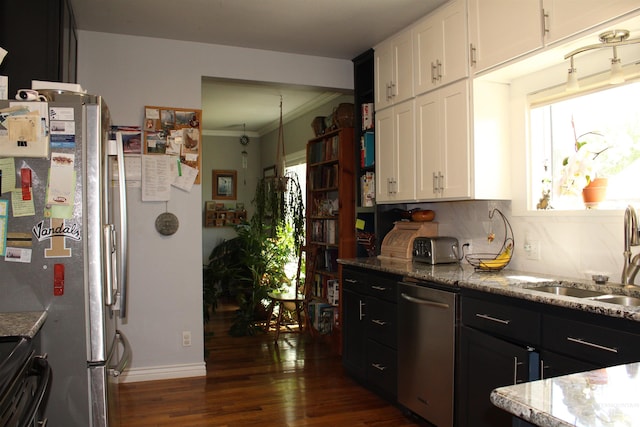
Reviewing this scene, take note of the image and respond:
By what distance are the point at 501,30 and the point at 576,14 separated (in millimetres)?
500

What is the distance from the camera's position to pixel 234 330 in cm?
535

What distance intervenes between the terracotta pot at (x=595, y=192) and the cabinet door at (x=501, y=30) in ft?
2.47

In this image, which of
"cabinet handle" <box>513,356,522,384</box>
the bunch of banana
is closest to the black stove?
"cabinet handle" <box>513,356,522,384</box>

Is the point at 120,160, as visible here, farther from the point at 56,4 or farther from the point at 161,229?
the point at 161,229

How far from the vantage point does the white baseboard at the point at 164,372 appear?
3900mm

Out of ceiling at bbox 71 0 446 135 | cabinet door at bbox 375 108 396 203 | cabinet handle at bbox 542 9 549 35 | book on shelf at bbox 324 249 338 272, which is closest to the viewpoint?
cabinet handle at bbox 542 9 549 35

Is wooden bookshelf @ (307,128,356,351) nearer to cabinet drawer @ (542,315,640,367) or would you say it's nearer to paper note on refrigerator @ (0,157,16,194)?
cabinet drawer @ (542,315,640,367)

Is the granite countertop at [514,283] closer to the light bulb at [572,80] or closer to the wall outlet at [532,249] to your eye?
the wall outlet at [532,249]

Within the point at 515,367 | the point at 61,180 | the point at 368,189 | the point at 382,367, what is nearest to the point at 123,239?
the point at 61,180

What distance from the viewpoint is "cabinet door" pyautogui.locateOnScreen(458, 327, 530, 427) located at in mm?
2279

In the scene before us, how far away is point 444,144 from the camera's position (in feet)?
10.8

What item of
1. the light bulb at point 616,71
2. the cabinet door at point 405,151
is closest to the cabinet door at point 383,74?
the cabinet door at point 405,151

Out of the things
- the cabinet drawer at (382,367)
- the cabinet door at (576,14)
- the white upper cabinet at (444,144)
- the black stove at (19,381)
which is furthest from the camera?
the cabinet drawer at (382,367)

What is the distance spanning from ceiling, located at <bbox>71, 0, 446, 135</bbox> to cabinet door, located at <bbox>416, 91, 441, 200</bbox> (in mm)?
635
